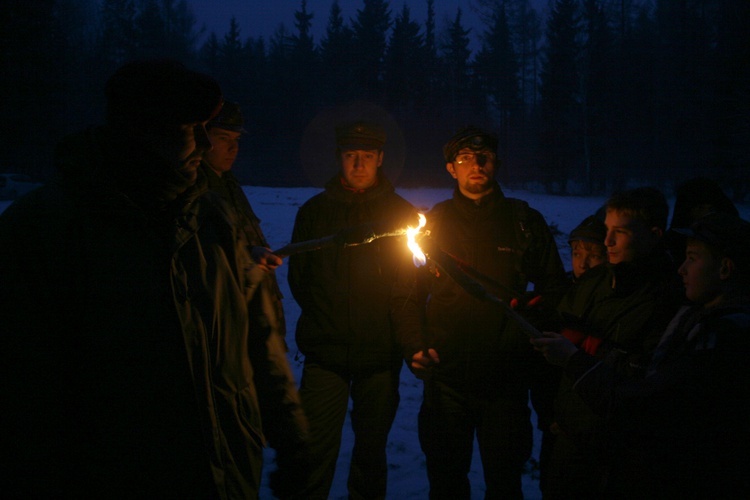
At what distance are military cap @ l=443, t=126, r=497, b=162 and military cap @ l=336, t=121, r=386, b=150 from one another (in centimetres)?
57

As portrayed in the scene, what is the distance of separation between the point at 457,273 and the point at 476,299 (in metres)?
0.87

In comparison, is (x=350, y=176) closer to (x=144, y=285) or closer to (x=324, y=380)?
(x=324, y=380)

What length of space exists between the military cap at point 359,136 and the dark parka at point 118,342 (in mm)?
2038

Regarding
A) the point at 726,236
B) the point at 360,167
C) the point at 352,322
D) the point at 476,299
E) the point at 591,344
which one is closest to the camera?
the point at 726,236

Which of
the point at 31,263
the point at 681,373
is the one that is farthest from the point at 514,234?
the point at 31,263

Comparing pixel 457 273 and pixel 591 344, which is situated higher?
pixel 457 273

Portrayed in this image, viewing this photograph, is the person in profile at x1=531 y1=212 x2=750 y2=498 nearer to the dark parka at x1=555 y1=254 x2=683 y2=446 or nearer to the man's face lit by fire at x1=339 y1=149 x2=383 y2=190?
the dark parka at x1=555 y1=254 x2=683 y2=446

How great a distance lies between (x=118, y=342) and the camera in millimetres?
1763

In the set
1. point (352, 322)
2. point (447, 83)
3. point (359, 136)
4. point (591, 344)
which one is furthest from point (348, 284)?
point (447, 83)

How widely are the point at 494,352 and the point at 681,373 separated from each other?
1.44 meters

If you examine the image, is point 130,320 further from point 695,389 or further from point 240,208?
point 240,208

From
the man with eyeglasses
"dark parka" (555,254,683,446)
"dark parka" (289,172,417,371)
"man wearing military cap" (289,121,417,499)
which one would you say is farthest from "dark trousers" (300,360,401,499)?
"dark parka" (555,254,683,446)

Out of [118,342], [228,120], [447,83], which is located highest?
[447,83]

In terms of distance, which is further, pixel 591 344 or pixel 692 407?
pixel 591 344
